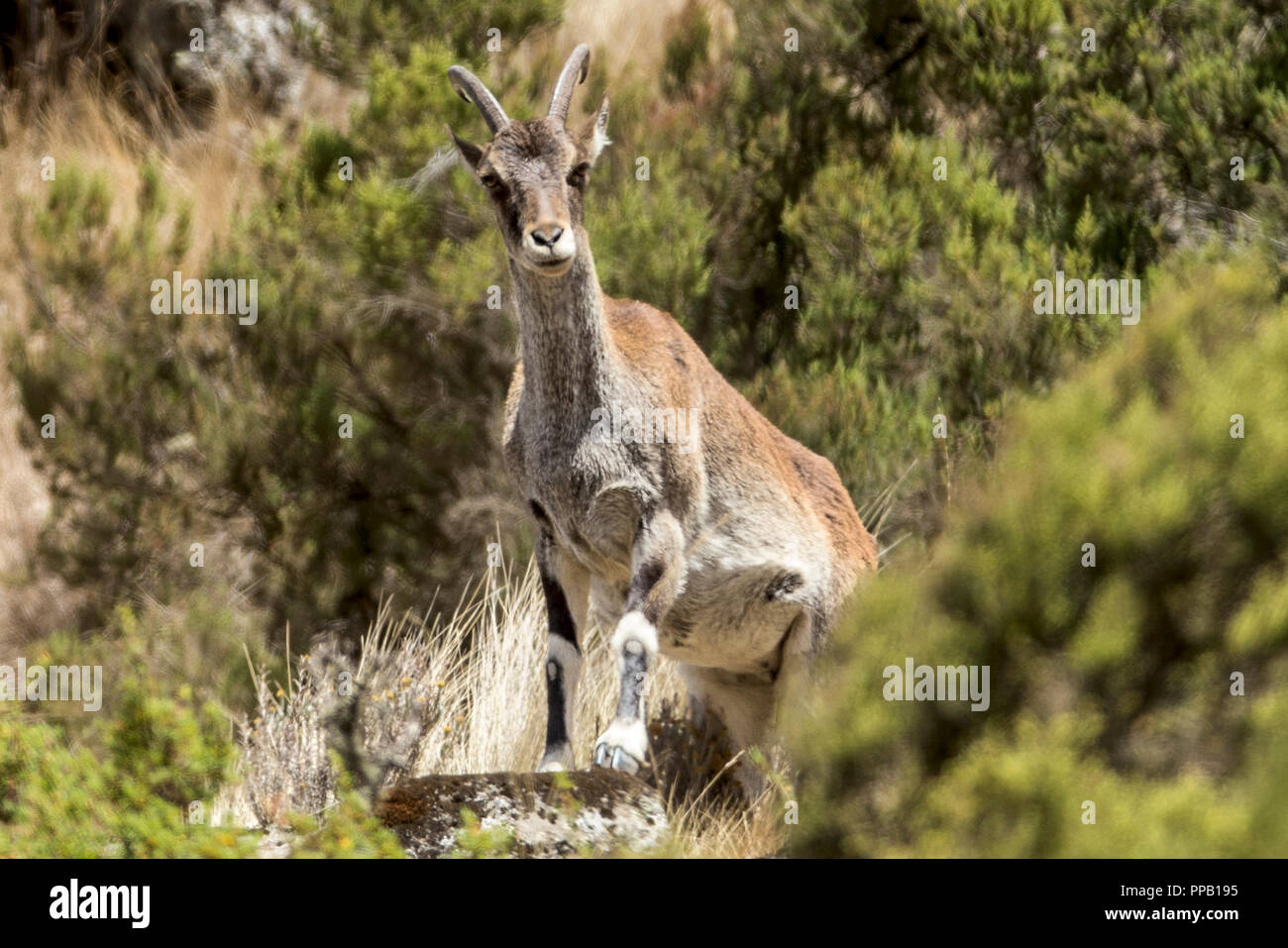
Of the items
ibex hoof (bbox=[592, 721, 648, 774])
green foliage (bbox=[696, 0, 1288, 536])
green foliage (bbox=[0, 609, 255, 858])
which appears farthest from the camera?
green foliage (bbox=[696, 0, 1288, 536])

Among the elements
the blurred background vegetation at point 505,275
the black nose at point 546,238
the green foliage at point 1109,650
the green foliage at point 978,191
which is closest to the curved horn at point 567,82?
the black nose at point 546,238

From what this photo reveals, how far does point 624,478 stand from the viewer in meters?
5.30

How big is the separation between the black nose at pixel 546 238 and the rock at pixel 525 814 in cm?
164

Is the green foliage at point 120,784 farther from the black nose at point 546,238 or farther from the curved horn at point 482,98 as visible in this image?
the curved horn at point 482,98

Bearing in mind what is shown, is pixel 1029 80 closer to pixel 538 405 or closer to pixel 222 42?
pixel 538 405

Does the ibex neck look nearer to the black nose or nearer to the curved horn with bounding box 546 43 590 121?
the black nose

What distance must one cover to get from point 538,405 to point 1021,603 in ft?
8.50

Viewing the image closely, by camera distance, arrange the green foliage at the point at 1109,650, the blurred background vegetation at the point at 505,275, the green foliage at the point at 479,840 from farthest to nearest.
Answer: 1. the blurred background vegetation at the point at 505,275
2. the green foliage at the point at 479,840
3. the green foliage at the point at 1109,650

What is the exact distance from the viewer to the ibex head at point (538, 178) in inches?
197

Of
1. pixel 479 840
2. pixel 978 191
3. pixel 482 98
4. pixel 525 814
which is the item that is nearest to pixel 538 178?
pixel 482 98

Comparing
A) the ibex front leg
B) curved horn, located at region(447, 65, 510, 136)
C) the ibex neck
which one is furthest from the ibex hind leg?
curved horn, located at region(447, 65, 510, 136)

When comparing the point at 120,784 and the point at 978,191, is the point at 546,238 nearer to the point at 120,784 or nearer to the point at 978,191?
the point at 120,784

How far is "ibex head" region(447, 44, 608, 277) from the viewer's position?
501 centimetres

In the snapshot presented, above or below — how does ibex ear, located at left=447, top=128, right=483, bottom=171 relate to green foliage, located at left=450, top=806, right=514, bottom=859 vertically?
above
